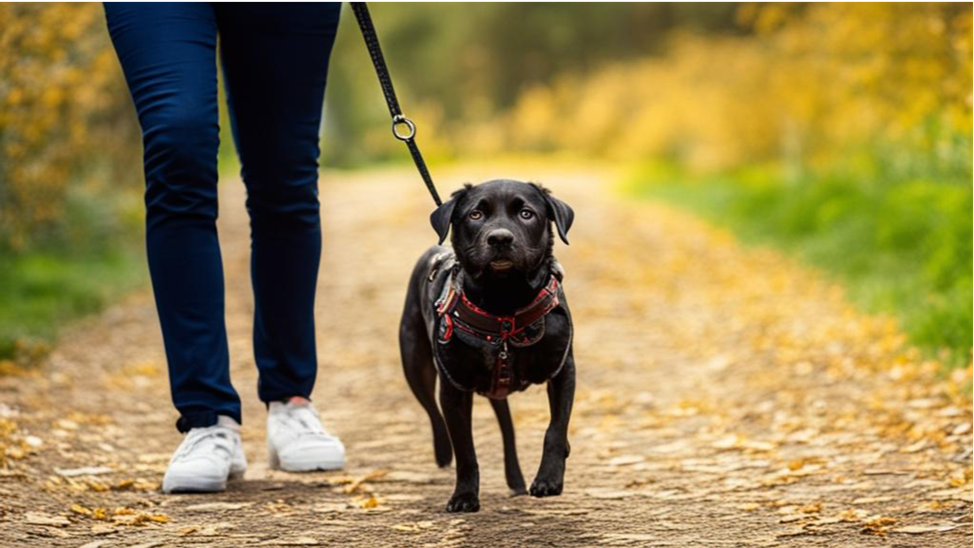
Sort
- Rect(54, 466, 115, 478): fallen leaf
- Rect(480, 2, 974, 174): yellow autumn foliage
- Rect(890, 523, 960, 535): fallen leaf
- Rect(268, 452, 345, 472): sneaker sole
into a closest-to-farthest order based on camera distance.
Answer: Rect(890, 523, 960, 535): fallen leaf
Rect(54, 466, 115, 478): fallen leaf
Rect(268, 452, 345, 472): sneaker sole
Rect(480, 2, 974, 174): yellow autumn foliage

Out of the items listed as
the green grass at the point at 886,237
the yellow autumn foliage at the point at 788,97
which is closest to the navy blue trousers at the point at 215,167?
the green grass at the point at 886,237

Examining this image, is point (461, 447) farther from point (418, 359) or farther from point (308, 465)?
point (308, 465)

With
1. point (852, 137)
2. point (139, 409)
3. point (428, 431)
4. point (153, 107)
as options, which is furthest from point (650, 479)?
point (852, 137)

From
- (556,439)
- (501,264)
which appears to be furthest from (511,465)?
(501,264)

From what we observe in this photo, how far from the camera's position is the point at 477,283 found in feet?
10.8

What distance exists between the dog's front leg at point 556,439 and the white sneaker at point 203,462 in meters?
0.90

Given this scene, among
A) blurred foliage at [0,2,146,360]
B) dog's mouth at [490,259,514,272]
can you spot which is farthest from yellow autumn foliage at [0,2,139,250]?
dog's mouth at [490,259,514,272]

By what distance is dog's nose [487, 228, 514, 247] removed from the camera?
3117 mm

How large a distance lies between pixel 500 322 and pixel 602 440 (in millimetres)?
1489

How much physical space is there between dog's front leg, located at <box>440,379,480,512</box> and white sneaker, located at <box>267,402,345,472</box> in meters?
0.61

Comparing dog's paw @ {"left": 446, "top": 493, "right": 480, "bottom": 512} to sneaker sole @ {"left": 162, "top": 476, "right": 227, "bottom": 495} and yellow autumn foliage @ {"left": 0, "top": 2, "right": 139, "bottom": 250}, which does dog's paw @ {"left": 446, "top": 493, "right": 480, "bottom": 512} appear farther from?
yellow autumn foliage @ {"left": 0, "top": 2, "right": 139, "bottom": 250}

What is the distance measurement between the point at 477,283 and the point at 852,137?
973cm

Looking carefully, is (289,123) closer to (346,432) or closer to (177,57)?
(177,57)

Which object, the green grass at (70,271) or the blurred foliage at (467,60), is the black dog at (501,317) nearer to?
the green grass at (70,271)
